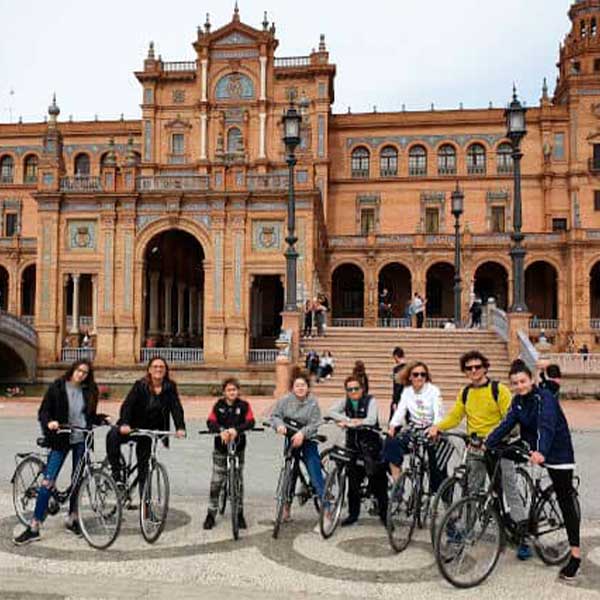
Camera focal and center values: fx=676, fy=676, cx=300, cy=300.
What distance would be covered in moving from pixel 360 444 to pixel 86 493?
2.99m

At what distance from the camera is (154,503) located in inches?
268

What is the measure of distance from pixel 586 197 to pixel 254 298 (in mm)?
24834

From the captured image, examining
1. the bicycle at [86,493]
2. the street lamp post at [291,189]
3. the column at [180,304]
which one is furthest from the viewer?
the column at [180,304]

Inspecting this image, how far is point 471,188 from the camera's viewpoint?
47.2 m

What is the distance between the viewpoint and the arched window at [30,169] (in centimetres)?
5094

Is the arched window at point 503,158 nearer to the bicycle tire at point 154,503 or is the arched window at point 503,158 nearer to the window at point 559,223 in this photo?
the window at point 559,223

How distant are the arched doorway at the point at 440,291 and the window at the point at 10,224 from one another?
30691 millimetres

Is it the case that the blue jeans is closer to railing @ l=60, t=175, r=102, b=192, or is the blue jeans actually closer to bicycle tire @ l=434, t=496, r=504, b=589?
bicycle tire @ l=434, t=496, r=504, b=589

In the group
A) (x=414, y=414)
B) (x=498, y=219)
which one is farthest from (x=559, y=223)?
(x=414, y=414)

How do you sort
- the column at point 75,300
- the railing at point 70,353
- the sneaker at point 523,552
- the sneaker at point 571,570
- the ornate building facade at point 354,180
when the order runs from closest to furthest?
the sneaker at point 571,570 < the sneaker at point 523,552 < the railing at point 70,353 < the column at point 75,300 < the ornate building facade at point 354,180

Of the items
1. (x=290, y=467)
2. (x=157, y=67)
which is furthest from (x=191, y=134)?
(x=290, y=467)

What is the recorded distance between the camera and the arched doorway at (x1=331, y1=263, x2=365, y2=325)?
46.5 meters

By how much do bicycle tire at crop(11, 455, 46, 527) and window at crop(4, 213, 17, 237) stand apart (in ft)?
156

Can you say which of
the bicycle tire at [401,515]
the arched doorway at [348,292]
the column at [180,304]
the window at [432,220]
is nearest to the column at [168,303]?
the column at [180,304]
